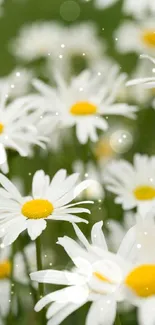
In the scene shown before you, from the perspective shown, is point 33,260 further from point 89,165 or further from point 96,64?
point 96,64

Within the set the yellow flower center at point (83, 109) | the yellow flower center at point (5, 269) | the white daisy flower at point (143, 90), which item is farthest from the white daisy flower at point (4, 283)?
the white daisy flower at point (143, 90)

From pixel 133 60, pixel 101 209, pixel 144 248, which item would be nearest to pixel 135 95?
pixel 133 60

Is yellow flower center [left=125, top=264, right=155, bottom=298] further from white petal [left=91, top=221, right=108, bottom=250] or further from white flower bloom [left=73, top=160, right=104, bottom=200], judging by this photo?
white flower bloom [left=73, top=160, right=104, bottom=200]

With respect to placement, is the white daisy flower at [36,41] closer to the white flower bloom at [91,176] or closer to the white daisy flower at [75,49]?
the white daisy flower at [75,49]

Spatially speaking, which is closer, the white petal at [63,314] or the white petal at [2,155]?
the white petal at [63,314]

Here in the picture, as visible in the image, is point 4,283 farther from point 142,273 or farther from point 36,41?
point 36,41

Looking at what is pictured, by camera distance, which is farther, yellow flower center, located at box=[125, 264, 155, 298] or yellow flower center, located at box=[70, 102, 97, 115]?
yellow flower center, located at box=[70, 102, 97, 115]

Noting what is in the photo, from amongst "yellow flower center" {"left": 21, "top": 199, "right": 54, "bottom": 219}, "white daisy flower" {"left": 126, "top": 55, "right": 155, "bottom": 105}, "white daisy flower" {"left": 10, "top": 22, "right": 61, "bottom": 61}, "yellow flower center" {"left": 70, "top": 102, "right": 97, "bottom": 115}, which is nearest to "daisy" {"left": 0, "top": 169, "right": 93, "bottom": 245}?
"yellow flower center" {"left": 21, "top": 199, "right": 54, "bottom": 219}
